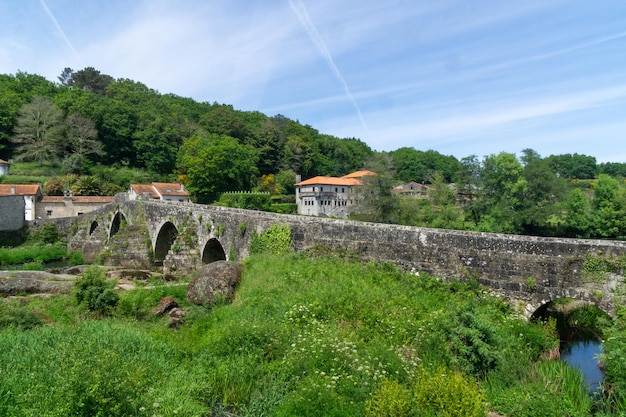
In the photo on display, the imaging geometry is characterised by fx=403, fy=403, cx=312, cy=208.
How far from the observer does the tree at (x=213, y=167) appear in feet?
219

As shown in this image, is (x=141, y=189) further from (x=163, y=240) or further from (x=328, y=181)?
(x=328, y=181)

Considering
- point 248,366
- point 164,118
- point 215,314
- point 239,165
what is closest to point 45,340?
point 215,314

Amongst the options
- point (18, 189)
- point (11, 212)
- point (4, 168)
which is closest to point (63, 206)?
point (18, 189)

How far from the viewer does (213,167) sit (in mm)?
66562

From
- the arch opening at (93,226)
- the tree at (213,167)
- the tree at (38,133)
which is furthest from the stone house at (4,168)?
the tree at (213,167)

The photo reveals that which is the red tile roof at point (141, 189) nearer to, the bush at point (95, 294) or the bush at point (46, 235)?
the bush at point (46, 235)

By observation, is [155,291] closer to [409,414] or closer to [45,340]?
[45,340]

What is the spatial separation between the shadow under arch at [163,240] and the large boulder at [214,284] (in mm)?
16477

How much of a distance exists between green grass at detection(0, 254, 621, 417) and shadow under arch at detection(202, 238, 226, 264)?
11.5 meters

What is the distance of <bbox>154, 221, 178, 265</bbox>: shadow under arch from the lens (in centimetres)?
3105

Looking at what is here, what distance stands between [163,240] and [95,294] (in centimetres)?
1743

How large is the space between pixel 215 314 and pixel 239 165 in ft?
200

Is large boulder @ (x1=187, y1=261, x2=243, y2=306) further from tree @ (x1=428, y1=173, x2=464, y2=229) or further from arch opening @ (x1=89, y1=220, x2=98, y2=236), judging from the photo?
arch opening @ (x1=89, y1=220, x2=98, y2=236)

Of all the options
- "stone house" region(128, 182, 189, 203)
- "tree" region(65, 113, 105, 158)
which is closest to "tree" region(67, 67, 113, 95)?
"tree" region(65, 113, 105, 158)
